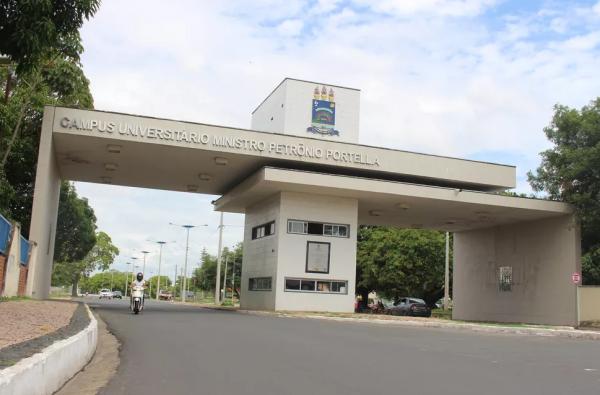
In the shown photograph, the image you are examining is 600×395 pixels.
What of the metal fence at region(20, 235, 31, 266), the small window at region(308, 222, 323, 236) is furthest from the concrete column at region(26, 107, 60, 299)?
the small window at region(308, 222, 323, 236)

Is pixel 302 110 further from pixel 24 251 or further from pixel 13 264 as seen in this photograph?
pixel 13 264

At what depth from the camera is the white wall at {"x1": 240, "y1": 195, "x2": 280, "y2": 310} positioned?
3180 cm

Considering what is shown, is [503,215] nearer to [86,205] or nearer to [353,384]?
[353,384]

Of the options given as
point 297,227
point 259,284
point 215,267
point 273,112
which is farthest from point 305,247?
point 215,267

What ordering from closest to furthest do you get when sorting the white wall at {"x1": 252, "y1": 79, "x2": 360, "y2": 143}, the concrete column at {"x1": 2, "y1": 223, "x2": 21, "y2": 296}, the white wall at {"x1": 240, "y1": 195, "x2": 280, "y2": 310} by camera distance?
the concrete column at {"x1": 2, "y1": 223, "x2": 21, "y2": 296}, the white wall at {"x1": 240, "y1": 195, "x2": 280, "y2": 310}, the white wall at {"x1": 252, "y1": 79, "x2": 360, "y2": 143}

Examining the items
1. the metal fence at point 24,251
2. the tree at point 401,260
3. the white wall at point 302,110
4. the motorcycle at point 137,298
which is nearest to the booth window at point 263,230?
the white wall at point 302,110

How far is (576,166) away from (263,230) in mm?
17173

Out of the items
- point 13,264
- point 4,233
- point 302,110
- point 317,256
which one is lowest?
point 13,264

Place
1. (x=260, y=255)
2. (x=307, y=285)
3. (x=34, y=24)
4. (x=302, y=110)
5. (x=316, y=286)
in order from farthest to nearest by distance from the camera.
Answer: (x=302, y=110), (x=260, y=255), (x=316, y=286), (x=307, y=285), (x=34, y=24)

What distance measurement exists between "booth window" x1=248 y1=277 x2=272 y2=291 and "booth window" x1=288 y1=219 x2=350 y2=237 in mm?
3186

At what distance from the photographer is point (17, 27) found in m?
12.2

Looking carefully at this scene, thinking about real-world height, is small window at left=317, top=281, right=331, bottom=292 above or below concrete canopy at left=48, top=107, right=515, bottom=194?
below

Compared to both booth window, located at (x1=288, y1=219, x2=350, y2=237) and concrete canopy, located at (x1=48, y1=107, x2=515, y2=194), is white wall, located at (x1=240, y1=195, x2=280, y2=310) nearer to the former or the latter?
booth window, located at (x1=288, y1=219, x2=350, y2=237)

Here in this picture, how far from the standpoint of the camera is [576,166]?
101 ft
